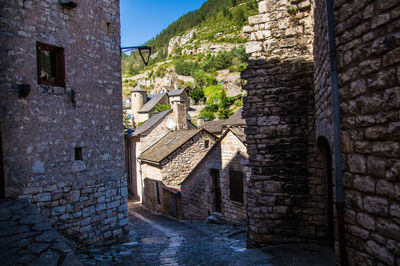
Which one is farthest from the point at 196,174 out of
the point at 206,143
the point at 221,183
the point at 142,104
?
the point at 142,104

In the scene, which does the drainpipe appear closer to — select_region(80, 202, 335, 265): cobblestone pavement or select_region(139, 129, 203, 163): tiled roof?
select_region(80, 202, 335, 265): cobblestone pavement

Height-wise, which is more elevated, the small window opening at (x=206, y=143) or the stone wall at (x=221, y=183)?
the small window opening at (x=206, y=143)

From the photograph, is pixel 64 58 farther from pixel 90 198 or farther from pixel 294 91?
pixel 294 91

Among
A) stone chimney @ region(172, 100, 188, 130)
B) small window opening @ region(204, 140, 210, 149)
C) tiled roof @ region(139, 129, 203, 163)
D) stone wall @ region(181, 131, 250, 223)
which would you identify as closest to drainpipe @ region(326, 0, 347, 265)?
stone wall @ region(181, 131, 250, 223)

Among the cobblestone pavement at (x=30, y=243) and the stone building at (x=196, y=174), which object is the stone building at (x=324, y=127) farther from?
the cobblestone pavement at (x=30, y=243)

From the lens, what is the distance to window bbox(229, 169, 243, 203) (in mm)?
10895

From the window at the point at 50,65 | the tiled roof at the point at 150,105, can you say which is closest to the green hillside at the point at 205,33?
the tiled roof at the point at 150,105

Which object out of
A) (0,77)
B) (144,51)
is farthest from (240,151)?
(0,77)

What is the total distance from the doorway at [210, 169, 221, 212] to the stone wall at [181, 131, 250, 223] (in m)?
0.14

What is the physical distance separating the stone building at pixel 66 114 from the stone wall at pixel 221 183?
4822 millimetres

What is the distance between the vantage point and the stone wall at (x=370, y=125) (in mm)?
2441

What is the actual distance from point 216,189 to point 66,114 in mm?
7788

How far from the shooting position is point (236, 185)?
11.1m

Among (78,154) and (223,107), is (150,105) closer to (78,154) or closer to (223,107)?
(223,107)
